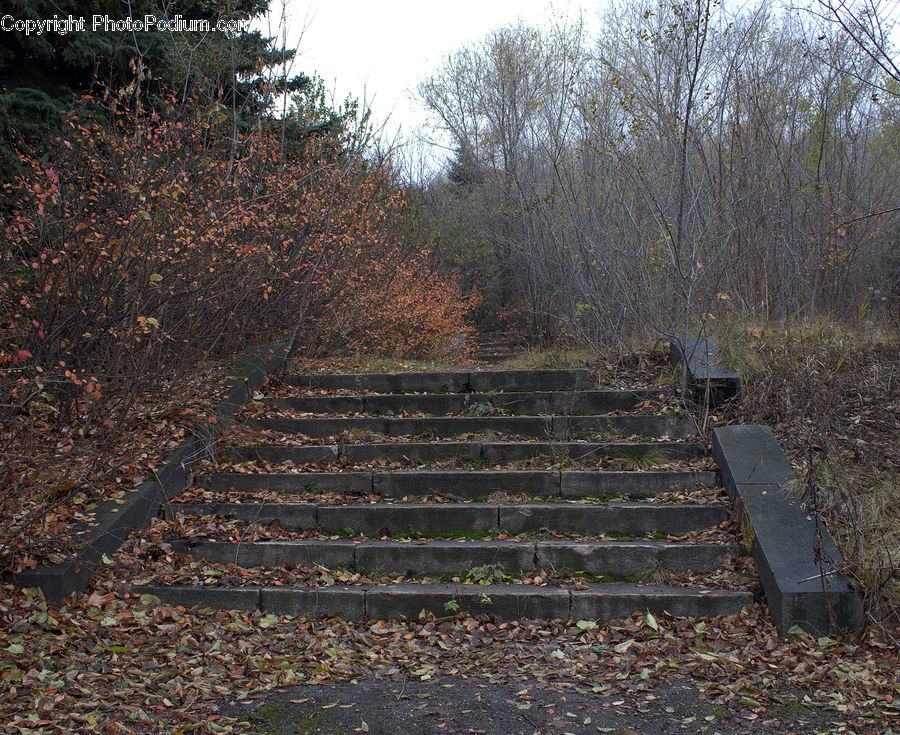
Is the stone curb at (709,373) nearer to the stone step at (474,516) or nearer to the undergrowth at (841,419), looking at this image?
the undergrowth at (841,419)

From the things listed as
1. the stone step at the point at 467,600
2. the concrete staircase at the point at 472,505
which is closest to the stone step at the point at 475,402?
the concrete staircase at the point at 472,505

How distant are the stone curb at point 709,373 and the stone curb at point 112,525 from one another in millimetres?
4309

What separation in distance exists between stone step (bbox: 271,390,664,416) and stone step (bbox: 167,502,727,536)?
5.66ft

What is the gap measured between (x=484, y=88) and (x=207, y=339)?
14.8m

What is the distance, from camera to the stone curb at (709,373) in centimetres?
613

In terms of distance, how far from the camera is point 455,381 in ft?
24.4

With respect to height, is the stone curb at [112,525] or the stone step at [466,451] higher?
the stone step at [466,451]

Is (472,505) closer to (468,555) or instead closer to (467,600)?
(468,555)

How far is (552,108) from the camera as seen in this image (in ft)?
40.7

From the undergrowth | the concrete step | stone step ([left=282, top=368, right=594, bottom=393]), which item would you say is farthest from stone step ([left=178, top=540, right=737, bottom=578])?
stone step ([left=282, top=368, right=594, bottom=393])

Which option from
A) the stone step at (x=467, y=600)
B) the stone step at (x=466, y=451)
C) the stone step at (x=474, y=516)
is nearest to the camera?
the stone step at (x=467, y=600)

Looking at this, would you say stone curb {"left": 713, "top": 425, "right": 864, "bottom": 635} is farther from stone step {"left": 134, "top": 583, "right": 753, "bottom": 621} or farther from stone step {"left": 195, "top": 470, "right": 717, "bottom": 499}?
stone step {"left": 195, "top": 470, "right": 717, "bottom": 499}

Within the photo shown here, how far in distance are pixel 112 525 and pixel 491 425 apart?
3.23 meters

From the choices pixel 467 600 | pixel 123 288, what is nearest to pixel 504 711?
pixel 467 600
